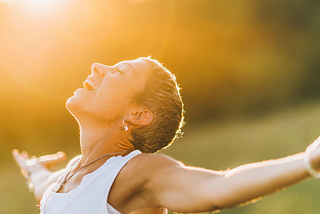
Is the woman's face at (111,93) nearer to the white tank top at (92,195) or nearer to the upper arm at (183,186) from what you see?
the white tank top at (92,195)

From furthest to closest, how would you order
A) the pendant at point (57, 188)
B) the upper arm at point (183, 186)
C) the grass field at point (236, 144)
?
the grass field at point (236, 144) < the pendant at point (57, 188) < the upper arm at point (183, 186)

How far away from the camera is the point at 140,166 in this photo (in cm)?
115

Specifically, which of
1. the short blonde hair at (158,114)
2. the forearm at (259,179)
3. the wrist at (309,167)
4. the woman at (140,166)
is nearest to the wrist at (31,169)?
the woman at (140,166)

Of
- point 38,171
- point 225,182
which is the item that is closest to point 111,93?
point 225,182

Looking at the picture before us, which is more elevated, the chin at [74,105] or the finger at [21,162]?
the finger at [21,162]

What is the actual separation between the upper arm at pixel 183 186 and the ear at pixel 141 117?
0.39 metres

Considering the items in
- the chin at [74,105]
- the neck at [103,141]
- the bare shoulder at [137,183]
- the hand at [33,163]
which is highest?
the hand at [33,163]

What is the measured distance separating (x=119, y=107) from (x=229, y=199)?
86 centimetres

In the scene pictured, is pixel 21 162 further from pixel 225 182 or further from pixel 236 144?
pixel 236 144

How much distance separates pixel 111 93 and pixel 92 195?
1.89ft

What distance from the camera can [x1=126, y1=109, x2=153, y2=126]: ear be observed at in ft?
4.89

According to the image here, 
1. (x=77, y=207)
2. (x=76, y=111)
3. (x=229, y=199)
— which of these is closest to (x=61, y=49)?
(x=76, y=111)

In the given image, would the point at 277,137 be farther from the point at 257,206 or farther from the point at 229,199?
the point at 229,199

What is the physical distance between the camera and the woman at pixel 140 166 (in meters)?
0.84
